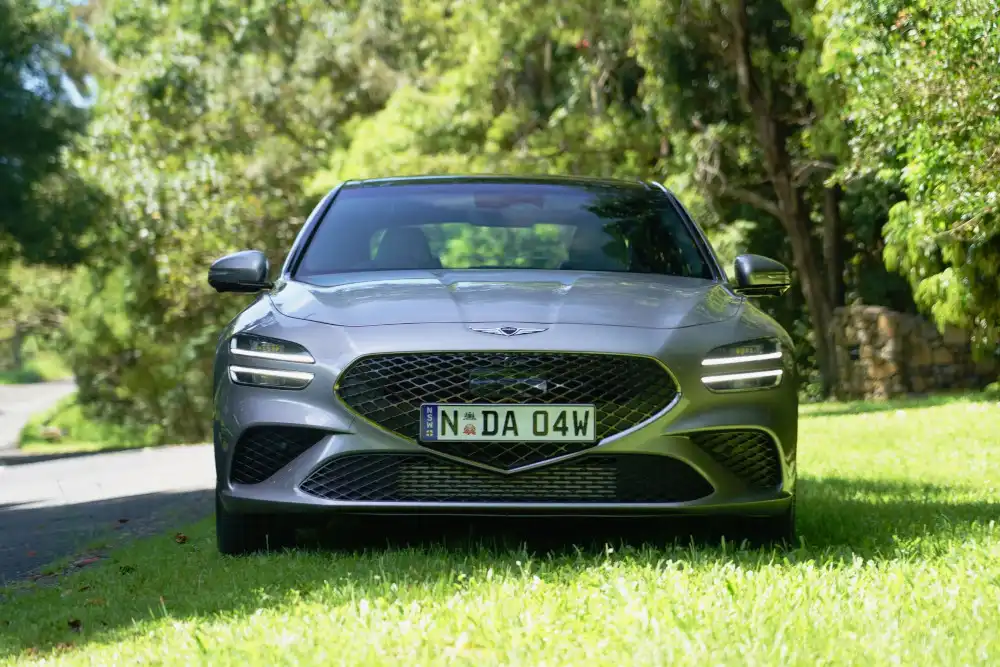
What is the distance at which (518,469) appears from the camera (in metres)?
5.12

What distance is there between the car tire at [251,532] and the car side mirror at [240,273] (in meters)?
1.02

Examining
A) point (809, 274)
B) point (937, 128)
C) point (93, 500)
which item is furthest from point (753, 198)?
point (93, 500)

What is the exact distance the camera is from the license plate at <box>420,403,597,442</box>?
16.6 ft

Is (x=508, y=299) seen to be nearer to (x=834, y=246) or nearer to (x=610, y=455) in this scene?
(x=610, y=455)

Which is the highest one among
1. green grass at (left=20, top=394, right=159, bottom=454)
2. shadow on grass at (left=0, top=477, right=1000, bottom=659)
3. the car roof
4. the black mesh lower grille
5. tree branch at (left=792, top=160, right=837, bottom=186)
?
the car roof

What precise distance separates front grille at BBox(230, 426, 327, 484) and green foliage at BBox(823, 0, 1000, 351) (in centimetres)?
835

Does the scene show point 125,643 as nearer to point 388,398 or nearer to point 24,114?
point 388,398

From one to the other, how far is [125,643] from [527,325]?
1.77m

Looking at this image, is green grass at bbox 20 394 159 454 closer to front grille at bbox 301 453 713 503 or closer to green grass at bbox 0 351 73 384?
front grille at bbox 301 453 713 503

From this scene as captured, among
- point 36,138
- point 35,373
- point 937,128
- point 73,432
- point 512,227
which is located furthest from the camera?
point 35,373

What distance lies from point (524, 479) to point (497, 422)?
230mm

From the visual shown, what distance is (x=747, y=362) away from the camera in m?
5.30

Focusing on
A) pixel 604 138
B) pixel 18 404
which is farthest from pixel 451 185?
pixel 18 404

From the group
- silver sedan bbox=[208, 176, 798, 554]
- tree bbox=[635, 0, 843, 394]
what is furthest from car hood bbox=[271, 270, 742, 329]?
tree bbox=[635, 0, 843, 394]
